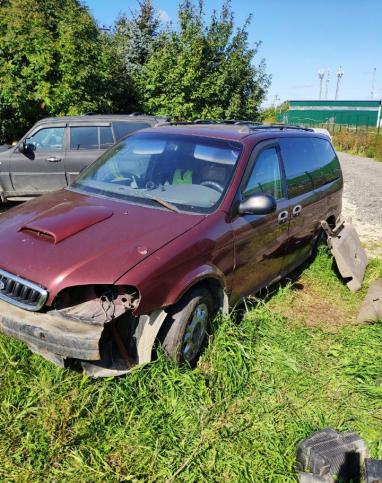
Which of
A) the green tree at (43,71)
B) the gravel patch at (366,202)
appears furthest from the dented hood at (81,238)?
the green tree at (43,71)

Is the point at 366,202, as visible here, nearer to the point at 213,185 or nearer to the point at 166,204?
the point at 213,185

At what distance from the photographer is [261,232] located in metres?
3.90

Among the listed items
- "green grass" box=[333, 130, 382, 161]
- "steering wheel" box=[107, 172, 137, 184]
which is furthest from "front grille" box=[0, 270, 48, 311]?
"green grass" box=[333, 130, 382, 161]

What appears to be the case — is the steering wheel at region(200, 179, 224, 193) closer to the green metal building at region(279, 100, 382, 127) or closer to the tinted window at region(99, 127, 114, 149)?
the tinted window at region(99, 127, 114, 149)

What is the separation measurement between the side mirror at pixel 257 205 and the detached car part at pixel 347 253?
2167 millimetres

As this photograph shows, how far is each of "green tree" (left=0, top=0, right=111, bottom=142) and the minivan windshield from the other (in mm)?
7718

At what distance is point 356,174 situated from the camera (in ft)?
51.1

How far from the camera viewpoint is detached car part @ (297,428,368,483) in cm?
237

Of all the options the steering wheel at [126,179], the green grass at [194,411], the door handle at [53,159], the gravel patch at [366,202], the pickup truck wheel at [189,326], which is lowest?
the gravel patch at [366,202]

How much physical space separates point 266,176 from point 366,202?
24.8 ft

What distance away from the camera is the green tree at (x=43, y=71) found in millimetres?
10773

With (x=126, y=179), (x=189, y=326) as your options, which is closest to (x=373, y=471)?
(x=189, y=326)

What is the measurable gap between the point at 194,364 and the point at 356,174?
13987 millimetres

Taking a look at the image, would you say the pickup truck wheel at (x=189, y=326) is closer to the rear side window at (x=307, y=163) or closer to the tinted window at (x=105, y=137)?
the rear side window at (x=307, y=163)
